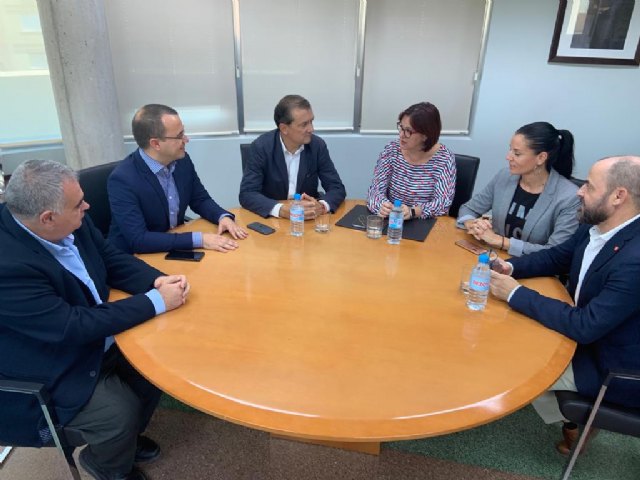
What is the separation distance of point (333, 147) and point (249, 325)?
3.14 metres

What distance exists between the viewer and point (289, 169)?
9.25 feet

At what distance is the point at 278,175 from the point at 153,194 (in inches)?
34.8

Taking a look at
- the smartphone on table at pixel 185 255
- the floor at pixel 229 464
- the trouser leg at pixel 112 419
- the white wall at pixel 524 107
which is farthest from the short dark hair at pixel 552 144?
the trouser leg at pixel 112 419

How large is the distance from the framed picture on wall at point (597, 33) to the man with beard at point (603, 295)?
2813 mm

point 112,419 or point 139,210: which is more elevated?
point 139,210

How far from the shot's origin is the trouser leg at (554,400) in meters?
1.55

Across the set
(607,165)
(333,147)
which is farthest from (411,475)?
(333,147)

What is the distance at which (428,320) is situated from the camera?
147 centimetres

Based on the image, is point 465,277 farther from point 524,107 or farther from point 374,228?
point 524,107

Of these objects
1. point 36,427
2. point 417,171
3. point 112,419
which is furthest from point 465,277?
point 36,427

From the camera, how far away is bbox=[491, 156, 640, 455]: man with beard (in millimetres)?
1369

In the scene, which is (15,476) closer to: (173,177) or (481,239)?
(173,177)

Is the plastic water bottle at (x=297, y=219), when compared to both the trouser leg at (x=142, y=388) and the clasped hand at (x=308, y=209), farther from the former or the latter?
the trouser leg at (x=142, y=388)

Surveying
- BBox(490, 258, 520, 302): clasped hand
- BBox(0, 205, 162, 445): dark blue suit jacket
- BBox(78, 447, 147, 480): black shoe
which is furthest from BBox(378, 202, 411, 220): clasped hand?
BBox(78, 447, 147, 480): black shoe
